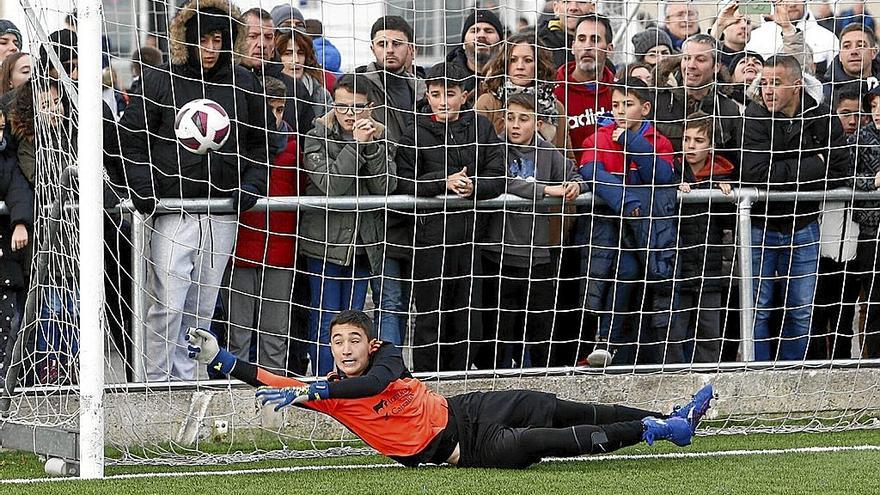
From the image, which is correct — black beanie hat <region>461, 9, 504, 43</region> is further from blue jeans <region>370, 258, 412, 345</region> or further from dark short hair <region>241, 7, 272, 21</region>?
blue jeans <region>370, 258, 412, 345</region>

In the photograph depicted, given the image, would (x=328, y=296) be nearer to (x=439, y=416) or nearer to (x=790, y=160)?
(x=439, y=416)

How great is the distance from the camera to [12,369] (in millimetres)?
6430

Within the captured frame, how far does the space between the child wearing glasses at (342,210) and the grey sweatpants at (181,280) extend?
0.48m

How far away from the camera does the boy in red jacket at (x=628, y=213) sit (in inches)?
294

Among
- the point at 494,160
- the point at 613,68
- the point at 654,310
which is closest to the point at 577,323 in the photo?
the point at 654,310

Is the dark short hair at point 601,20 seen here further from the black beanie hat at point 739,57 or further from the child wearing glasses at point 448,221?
the child wearing glasses at point 448,221

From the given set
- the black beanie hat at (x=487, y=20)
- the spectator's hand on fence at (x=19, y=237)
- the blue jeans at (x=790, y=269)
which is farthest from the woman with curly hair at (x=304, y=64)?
the blue jeans at (x=790, y=269)

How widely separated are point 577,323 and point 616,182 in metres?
0.87

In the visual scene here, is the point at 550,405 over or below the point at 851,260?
below

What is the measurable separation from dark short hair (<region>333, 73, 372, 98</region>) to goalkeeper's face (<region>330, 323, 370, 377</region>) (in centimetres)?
163

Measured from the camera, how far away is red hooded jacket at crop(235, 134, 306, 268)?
7.14 meters

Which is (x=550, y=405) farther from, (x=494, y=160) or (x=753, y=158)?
(x=753, y=158)

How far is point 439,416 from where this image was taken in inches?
240

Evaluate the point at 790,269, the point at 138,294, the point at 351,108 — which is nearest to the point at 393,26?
the point at 351,108
